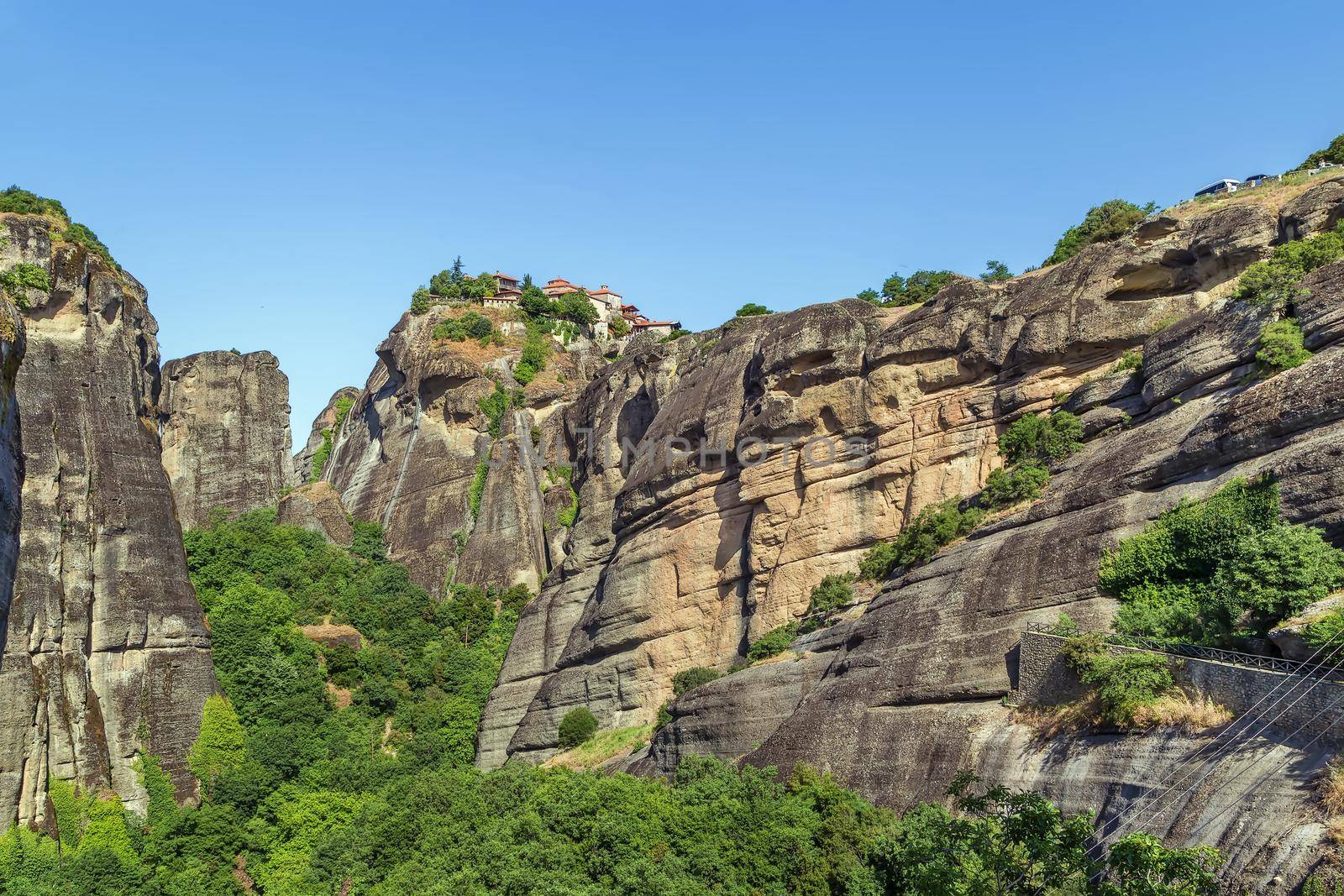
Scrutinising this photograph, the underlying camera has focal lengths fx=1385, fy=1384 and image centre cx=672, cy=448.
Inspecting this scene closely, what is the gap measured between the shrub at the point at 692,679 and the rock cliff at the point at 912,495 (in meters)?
1.67

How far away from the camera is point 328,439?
9175 centimetres

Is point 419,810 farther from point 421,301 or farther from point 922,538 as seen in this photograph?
point 421,301

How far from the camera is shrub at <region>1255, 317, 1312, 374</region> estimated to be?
1208 inches

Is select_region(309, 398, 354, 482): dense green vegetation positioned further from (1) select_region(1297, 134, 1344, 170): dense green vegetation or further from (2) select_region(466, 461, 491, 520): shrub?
(1) select_region(1297, 134, 1344, 170): dense green vegetation

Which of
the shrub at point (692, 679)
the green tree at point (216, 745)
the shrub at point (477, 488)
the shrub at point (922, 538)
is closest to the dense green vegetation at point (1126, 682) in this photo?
the shrub at point (922, 538)

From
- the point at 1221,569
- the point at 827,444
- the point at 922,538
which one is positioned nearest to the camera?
the point at 1221,569

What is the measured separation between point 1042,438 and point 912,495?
578 centimetres

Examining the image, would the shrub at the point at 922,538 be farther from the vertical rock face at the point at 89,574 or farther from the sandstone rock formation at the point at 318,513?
the sandstone rock formation at the point at 318,513

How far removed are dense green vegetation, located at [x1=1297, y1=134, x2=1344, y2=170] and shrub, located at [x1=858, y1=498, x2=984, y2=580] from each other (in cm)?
2311

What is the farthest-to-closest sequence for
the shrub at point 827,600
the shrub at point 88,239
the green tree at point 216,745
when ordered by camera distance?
1. the shrub at point 88,239
2. the green tree at point 216,745
3. the shrub at point 827,600

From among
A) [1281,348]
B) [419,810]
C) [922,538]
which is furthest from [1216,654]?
[419,810]

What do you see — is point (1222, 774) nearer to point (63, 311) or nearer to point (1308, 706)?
point (1308, 706)

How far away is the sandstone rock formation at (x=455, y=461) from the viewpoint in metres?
69.5

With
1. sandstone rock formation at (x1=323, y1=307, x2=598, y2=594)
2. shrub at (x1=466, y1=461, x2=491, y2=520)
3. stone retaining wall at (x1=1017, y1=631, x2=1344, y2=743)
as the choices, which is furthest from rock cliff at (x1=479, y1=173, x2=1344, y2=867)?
shrub at (x1=466, y1=461, x2=491, y2=520)
